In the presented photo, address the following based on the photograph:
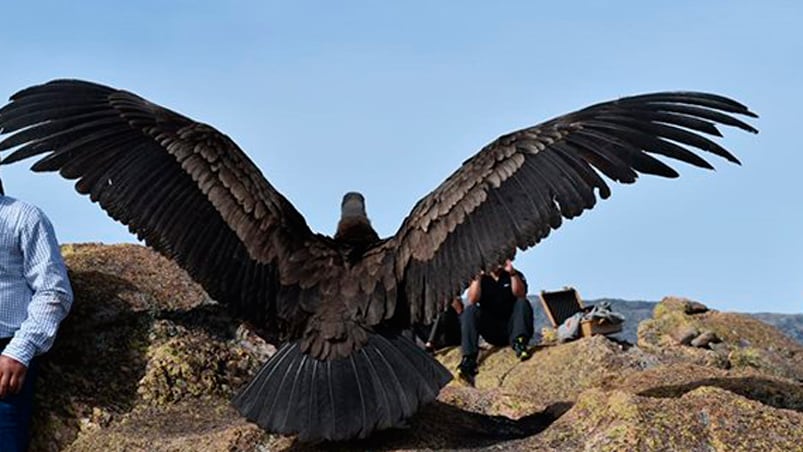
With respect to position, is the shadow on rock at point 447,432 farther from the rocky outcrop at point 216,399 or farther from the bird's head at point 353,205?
the bird's head at point 353,205

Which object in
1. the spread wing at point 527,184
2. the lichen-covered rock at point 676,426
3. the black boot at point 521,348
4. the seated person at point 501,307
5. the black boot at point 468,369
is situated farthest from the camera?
the seated person at point 501,307

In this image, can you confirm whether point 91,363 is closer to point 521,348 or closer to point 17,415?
point 17,415

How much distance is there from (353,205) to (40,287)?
266 cm

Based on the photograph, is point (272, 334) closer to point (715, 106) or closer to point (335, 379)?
point (335, 379)

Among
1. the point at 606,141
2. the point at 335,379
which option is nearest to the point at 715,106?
the point at 606,141

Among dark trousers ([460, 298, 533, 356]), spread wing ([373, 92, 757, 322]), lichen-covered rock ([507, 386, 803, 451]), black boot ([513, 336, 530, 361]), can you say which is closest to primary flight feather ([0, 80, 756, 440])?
spread wing ([373, 92, 757, 322])

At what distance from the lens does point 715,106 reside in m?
6.59

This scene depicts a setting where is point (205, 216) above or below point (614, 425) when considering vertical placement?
above

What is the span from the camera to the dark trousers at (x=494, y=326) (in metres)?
12.2

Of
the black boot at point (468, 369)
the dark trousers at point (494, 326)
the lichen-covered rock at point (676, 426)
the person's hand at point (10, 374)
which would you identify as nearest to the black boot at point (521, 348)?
the dark trousers at point (494, 326)

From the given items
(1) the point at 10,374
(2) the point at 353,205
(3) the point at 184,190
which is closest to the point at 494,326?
(2) the point at 353,205

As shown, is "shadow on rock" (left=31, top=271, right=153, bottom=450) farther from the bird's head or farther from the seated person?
the seated person

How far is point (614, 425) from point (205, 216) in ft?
9.68

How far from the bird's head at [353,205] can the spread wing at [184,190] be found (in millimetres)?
852
